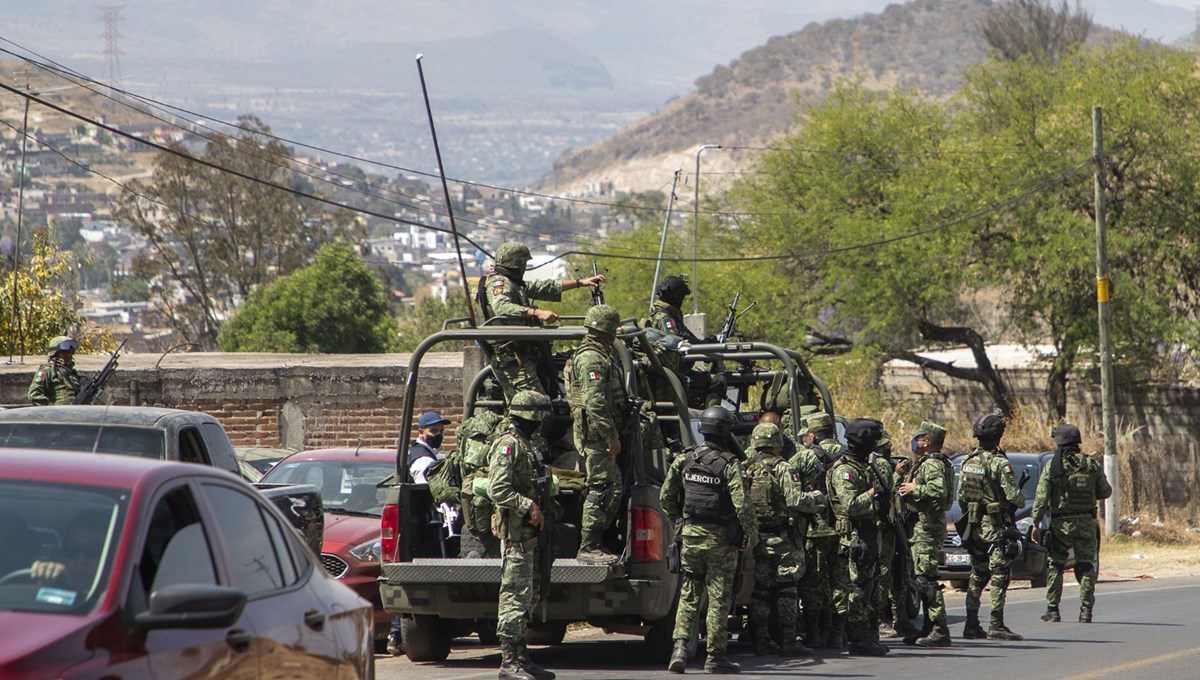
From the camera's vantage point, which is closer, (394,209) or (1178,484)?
(1178,484)

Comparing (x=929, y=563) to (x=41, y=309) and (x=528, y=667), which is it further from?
(x=41, y=309)

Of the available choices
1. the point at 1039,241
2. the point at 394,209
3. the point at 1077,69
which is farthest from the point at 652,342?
the point at 394,209

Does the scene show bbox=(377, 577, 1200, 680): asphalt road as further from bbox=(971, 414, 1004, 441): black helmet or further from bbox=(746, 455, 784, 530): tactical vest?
bbox=(971, 414, 1004, 441): black helmet

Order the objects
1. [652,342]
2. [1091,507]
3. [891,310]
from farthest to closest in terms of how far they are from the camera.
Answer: [891,310] < [1091,507] < [652,342]

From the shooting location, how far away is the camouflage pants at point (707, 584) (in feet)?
34.6

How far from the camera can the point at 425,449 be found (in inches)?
493

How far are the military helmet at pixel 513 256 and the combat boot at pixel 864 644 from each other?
3849 mm

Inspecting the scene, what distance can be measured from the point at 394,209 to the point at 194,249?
395 feet

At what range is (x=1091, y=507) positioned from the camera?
15.6 metres

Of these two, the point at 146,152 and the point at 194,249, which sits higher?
the point at 146,152

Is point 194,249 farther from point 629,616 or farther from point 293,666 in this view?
point 293,666

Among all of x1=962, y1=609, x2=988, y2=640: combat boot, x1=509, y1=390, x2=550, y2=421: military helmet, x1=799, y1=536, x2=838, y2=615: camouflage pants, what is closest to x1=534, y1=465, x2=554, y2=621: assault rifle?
x1=509, y1=390, x2=550, y2=421: military helmet

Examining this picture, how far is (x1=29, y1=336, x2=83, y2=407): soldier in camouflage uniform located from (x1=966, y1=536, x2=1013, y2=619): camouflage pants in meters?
8.18

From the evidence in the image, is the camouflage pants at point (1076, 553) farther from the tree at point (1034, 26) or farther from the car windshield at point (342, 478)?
the tree at point (1034, 26)
